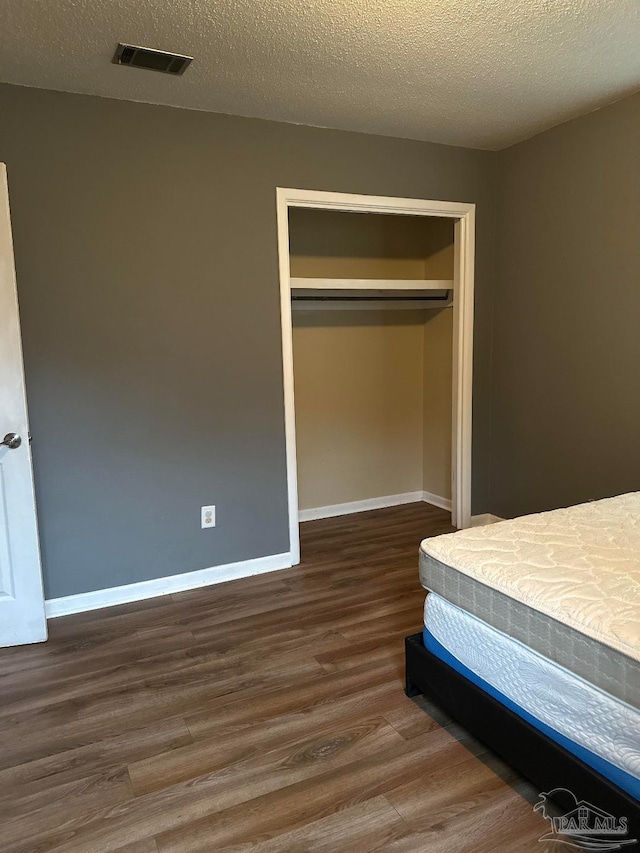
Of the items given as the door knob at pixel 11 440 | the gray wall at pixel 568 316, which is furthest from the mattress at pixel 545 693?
the door knob at pixel 11 440

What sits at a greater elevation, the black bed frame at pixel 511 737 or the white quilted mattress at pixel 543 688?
the white quilted mattress at pixel 543 688

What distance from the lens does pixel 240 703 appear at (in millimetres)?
2242

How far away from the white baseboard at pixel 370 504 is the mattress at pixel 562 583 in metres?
2.47

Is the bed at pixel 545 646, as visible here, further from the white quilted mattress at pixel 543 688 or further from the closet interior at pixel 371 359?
the closet interior at pixel 371 359

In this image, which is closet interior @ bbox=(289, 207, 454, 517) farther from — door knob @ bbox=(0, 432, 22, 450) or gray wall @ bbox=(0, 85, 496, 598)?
door knob @ bbox=(0, 432, 22, 450)

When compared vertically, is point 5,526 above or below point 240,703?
above

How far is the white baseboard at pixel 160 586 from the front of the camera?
9.94 feet

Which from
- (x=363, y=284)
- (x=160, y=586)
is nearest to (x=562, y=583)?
(x=160, y=586)

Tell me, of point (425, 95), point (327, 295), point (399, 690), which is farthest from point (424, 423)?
point (399, 690)

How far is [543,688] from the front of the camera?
→ 5.28 feet

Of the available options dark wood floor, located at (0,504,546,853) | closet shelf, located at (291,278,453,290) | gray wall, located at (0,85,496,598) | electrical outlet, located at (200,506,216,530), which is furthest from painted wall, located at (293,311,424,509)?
dark wood floor, located at (0,504,546,853)

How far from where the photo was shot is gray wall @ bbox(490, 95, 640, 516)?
3135 mm

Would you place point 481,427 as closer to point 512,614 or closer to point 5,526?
point 512,614

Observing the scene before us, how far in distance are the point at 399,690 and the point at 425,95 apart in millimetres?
2780
